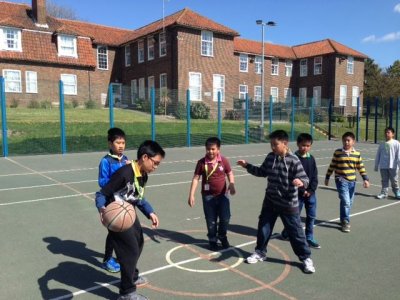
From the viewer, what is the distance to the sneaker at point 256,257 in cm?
483

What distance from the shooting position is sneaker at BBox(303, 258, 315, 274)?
4548 mm

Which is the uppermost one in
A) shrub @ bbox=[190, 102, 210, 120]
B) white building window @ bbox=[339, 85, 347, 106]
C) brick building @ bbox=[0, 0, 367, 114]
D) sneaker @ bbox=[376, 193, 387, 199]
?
brick building @ bbox=[0, 0, 367, 114]

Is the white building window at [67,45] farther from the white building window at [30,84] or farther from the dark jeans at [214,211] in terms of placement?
the dark jeans at [214,211]

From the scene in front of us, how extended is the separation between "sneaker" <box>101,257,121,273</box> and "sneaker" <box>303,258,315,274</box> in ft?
7.14

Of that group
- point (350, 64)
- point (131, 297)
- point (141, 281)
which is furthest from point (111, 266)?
point (350, 64)

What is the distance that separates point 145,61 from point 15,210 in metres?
30.9

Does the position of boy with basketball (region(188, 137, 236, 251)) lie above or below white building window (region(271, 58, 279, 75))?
below

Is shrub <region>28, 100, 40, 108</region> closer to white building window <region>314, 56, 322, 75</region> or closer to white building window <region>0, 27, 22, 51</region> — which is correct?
white building window <region>0, 27, 22, 51</region>

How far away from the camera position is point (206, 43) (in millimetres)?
34312

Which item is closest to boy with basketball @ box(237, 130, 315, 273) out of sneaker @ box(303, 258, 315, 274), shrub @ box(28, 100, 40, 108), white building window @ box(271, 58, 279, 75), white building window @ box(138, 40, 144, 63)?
sneaker @ box(303, 258, 315, 274)

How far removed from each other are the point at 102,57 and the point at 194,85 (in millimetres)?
10348

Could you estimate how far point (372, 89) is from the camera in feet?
180

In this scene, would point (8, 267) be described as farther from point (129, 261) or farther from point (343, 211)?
point (343, 211)

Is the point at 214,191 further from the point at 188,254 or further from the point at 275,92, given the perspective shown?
the point at 275,92
